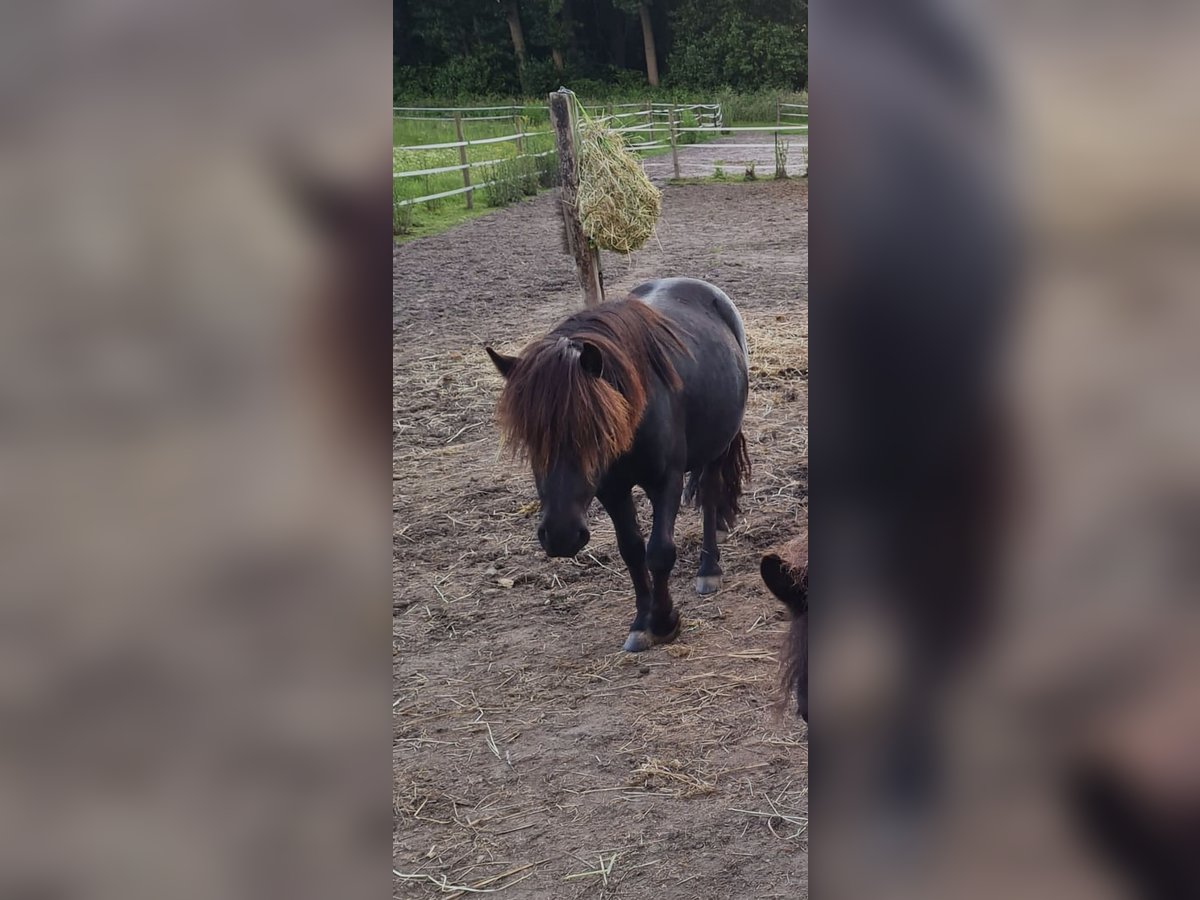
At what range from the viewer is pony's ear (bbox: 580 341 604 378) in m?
2.79

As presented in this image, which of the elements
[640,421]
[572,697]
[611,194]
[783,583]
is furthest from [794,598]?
[611,194]

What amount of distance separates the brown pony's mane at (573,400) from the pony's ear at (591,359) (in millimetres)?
17

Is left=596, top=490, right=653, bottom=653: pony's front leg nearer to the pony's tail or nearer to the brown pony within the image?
the pony's tail

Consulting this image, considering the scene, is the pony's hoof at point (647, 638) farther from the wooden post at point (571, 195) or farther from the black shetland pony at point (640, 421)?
the wooden post at point (571, 195)

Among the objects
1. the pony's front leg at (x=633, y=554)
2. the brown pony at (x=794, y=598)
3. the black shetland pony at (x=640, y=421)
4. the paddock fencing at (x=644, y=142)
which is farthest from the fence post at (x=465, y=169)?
the brown pony at (x=794, y=598)

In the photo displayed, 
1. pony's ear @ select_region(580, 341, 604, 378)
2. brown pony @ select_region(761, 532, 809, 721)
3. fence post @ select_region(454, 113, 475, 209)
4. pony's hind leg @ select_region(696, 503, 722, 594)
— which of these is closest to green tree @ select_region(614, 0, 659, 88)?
fence post @ select_region(454, 113, 475, 209)

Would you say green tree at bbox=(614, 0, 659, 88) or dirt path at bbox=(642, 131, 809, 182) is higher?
green tree at bbox=(614, 0, 659, 88)
